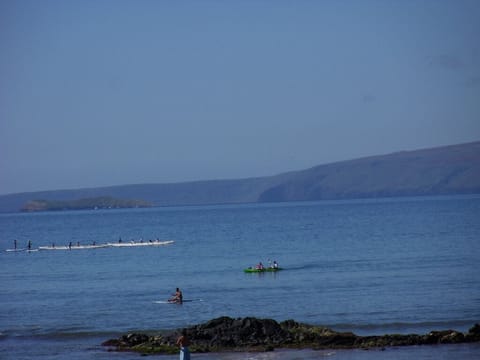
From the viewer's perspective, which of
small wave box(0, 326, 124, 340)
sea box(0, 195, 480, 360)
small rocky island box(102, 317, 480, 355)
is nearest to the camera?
small rocky island box(102, 317, 480, 355)

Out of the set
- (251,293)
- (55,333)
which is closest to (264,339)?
(55,333)

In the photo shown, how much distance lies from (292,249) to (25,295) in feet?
140

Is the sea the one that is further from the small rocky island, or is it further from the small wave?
the small rocky island

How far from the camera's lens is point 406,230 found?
387ft

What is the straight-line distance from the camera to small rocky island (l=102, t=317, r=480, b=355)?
3488cm

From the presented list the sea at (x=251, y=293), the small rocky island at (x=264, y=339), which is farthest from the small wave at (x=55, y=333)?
the small rocky island at (x=264, y=339)

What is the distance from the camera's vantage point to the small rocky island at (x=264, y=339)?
34875 millimetres

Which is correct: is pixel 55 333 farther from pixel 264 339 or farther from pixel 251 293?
pixel 251 293

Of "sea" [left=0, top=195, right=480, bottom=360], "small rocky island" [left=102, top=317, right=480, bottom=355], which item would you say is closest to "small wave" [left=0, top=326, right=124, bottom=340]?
"sea" [left=0, top=195, right=480, bottom=360]

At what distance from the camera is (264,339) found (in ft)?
118

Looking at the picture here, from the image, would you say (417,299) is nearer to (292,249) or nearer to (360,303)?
(360,303)

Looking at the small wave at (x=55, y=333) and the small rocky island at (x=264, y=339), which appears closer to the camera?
the small rocky island at (x=264, y=339)

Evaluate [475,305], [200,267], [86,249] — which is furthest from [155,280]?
[86,249]

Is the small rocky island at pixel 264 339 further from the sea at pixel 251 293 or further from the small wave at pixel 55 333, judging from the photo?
the small wave at pixel 55 333
